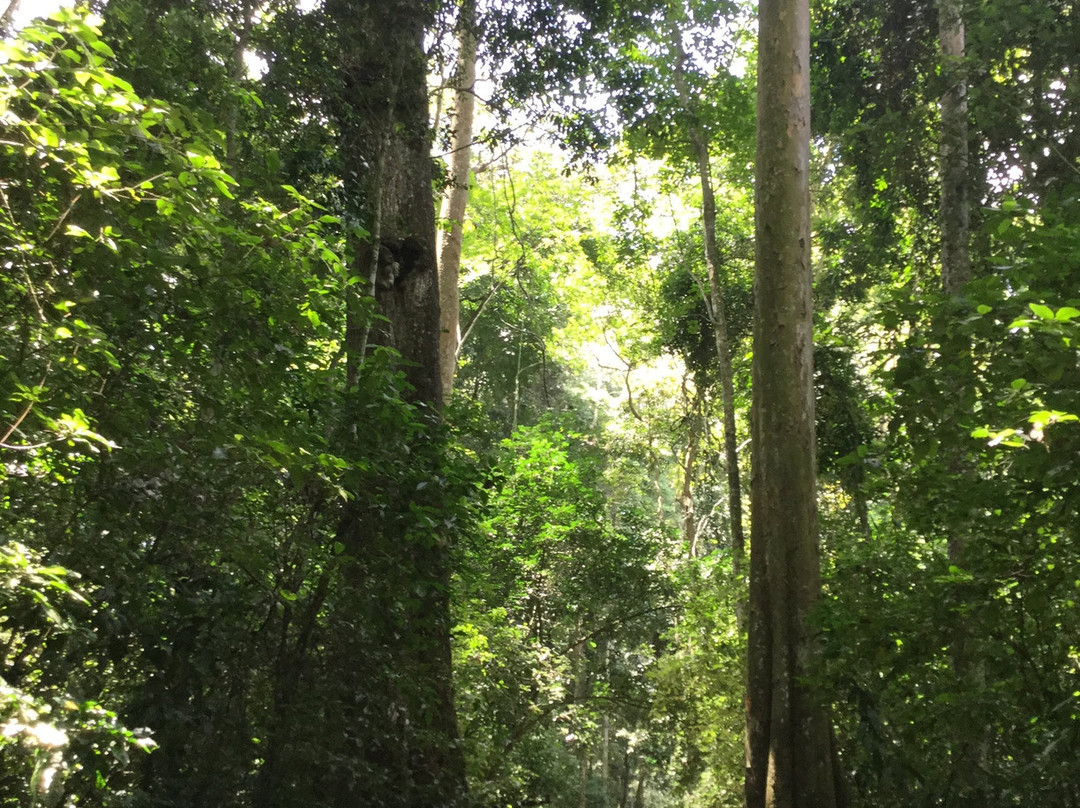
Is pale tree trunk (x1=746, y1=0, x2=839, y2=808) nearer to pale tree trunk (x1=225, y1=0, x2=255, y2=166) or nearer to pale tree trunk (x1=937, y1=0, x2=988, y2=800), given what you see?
pale tree trunk (x1=937, y1=0, x2=988, y2=800)

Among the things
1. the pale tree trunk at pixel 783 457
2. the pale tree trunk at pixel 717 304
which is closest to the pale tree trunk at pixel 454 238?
the pale tree trunk at pixel 717 304

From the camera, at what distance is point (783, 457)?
4246 mm

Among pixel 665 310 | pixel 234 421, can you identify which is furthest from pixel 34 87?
pixel 665 310

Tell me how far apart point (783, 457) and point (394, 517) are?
2.19 metres

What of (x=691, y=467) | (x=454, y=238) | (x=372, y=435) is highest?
(x=454, y=238)

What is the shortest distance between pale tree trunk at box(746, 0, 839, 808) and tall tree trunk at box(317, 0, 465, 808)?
1712 mm

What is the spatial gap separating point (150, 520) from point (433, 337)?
297 centimetres

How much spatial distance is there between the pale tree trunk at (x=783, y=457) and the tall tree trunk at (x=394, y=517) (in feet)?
5.62

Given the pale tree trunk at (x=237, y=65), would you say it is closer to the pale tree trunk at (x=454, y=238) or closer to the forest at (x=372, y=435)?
the forest at (x=372, y=435)

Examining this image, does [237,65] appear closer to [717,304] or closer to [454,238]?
[454,238]

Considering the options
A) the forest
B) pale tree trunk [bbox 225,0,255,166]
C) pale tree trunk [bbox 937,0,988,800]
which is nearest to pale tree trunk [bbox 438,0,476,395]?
the forest

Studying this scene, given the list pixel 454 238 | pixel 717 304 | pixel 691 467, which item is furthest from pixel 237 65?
pixel 691 467

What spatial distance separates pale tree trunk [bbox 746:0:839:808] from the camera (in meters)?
3.82

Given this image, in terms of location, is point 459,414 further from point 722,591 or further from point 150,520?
point 722,591
